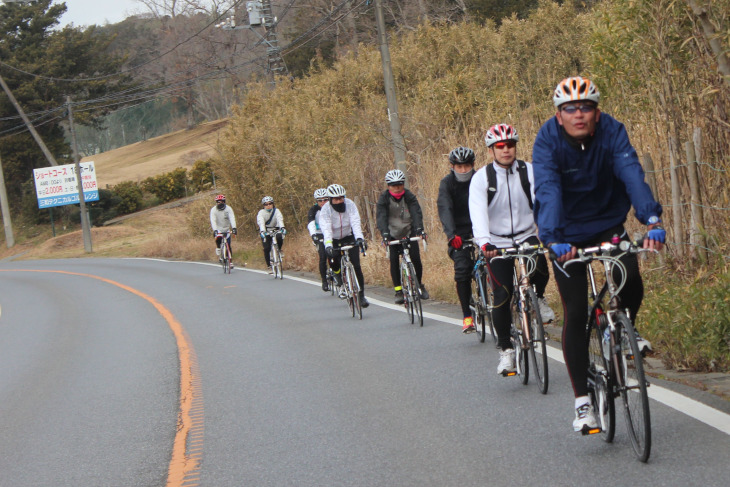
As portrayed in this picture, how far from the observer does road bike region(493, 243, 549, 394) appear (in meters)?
6.50

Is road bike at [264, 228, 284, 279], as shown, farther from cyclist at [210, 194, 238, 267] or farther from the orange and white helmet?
the orange and white helmet

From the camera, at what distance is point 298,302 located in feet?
51.7

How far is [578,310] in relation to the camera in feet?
16.4

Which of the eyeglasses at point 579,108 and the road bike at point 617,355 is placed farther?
the eyeglasses at point 579,108

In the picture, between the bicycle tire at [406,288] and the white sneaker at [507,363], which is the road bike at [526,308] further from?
the bicycle tire at [406,288]

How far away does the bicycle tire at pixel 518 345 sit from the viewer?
6823mm

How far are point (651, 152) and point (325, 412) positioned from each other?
5651mm

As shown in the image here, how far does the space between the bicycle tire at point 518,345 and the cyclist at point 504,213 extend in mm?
50

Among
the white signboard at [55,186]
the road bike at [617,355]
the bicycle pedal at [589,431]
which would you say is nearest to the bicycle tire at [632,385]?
the road bike at [617,355]

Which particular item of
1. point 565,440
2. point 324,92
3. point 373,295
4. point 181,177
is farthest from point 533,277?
point 181,177

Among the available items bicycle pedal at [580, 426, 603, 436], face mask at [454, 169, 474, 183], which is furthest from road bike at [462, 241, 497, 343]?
bicycle pedal at [580, 426, 603, 436]

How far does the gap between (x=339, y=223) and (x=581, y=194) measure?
816cm

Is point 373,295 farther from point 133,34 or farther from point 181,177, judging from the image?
point 133,34

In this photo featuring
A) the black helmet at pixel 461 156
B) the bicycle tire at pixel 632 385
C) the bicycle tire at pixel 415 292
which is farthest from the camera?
the bicycle tire at pixel 415 292
